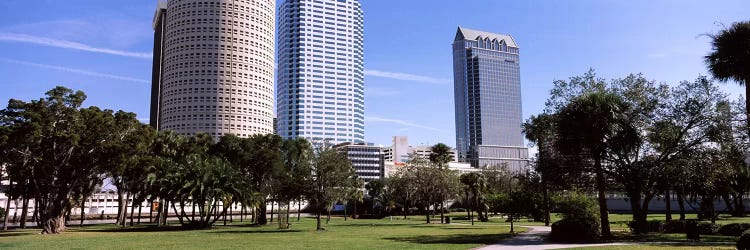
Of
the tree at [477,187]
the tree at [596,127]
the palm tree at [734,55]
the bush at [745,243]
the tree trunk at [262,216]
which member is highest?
the palm tree at [734,55]

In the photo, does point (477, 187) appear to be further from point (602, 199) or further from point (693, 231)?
point (693, 231)

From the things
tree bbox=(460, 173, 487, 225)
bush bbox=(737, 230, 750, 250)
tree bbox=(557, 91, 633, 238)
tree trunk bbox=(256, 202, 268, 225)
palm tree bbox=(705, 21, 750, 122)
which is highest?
palm tree bbox=(705, 21, 750, 122)

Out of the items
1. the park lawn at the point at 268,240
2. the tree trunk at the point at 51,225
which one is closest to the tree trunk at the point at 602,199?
the park lawn at the point at 268,240

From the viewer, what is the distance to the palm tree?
3475cm

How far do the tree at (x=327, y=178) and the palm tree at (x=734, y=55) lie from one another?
3220 centimetres

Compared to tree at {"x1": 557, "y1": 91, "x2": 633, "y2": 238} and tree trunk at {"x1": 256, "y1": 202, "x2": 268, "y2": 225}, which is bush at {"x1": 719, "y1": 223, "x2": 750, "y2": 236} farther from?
tree trunk at {"x1": 256, "y1": 202, "x2": 268, "y2": 225}

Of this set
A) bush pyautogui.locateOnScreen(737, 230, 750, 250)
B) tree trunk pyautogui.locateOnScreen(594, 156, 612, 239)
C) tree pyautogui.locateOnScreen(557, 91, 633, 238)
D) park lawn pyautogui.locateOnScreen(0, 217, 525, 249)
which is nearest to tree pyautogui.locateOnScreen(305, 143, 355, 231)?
park lawn pyautogui.locateOnScreen(0, 217, 525, 249)

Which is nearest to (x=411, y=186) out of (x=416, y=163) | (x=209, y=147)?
(x=416, y=163)

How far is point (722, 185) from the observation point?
59531mm

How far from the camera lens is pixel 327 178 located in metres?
53.4

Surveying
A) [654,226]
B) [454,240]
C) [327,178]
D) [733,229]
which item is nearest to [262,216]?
[327,178]

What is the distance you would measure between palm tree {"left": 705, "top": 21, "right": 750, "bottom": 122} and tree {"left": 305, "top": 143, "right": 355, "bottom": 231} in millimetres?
32204

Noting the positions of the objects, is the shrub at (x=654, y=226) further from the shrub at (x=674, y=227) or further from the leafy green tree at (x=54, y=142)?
the leafy green tree at (x=54, y=142)

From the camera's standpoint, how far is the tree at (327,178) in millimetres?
53031
